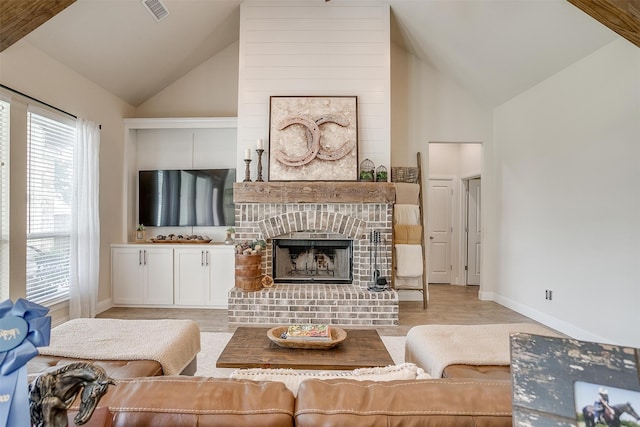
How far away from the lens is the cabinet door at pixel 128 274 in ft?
14.4

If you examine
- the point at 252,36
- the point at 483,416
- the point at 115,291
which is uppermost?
the point at 252,36

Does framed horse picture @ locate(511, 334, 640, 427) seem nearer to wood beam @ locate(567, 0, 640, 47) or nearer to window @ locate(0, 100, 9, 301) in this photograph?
wood beam @ locate(567, 0, 640, 47)

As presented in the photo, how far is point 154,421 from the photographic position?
81cm

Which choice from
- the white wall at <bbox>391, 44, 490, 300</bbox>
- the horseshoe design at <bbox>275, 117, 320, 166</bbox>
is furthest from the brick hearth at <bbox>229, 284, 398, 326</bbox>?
the white wall at <bbox>391, 44, 490, 300</bbox>

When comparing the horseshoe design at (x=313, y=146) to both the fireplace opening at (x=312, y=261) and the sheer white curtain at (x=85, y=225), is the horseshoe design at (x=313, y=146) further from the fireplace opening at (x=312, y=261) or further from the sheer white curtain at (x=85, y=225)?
the sheer white curtain at (x=85, y=225)

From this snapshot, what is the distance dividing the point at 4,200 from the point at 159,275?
186 cm

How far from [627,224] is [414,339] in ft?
7.84

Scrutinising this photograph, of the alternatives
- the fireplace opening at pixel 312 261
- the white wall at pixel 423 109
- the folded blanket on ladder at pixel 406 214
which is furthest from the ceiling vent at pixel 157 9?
the folded blanket on ladder at pixel 406 214

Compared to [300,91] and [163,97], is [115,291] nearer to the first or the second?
[163,97]

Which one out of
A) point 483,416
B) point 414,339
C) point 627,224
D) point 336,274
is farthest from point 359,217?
point 483,416

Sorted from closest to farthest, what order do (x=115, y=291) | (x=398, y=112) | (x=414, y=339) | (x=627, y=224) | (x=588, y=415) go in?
1. (x=588, y=415)
2. (x=414, y=339)
3. (x=627, y=224)
4. (x=115, y=291)
5. (x=398, y=112)

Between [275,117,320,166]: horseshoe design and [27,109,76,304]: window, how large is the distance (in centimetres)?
237

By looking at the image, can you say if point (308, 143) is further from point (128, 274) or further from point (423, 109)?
point (128, 274)

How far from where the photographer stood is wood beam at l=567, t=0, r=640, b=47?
2.20m
